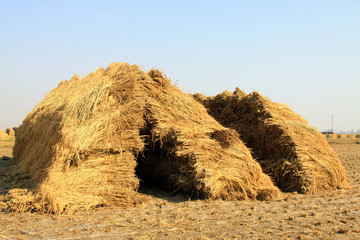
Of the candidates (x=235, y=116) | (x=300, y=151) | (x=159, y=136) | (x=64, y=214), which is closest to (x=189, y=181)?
(x=159, y=136)

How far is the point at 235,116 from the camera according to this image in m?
9.98

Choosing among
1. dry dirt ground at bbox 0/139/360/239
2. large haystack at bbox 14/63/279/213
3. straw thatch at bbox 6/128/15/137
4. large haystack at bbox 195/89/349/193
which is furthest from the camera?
straw thatch at bbox 6/128/15/137

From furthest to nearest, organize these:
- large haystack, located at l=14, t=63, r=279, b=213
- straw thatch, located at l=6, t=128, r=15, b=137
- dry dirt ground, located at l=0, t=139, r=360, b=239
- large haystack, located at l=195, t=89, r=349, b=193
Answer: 1. straw thatch, located at l=6, t=128, r=15, b=137
2. large haystack, located at l=195, t=89, r=349, b=193
3. large haystack, located at l=14, t=63, r=279, b=213
4. dry dirt ground, located at l=0, t=139, r=360, b=239

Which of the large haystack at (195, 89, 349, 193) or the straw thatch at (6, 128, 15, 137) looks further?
the straw thatch at (6, 128, 15, 137)

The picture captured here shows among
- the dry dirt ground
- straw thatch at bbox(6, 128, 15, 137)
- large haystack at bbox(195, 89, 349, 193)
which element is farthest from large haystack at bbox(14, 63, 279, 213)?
straw thatch at bbox(6, 128, 15, 137)

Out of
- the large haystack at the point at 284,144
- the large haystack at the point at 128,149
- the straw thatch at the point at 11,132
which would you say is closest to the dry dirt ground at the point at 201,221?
the large haystack at the point at 128,149

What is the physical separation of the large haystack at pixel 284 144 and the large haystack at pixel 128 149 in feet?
3.52

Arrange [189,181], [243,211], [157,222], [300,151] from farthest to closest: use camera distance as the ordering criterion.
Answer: [300,151] < [189,181] < [243,211] < [157,222]

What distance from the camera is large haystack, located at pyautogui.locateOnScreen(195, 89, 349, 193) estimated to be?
7914 mm

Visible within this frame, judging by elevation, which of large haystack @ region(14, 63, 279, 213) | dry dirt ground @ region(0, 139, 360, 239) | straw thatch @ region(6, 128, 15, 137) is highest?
straw thatch @ region(6, 128, 15, 137)

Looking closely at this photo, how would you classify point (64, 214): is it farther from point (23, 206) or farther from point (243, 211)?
point (243, 211)

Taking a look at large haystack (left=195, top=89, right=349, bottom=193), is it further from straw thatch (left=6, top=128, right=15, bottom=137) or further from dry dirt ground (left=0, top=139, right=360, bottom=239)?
straw thatch (left=6, top=128, right=15, bottom=137)

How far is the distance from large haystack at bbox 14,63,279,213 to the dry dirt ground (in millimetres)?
348

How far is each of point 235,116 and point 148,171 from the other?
3285 mm
